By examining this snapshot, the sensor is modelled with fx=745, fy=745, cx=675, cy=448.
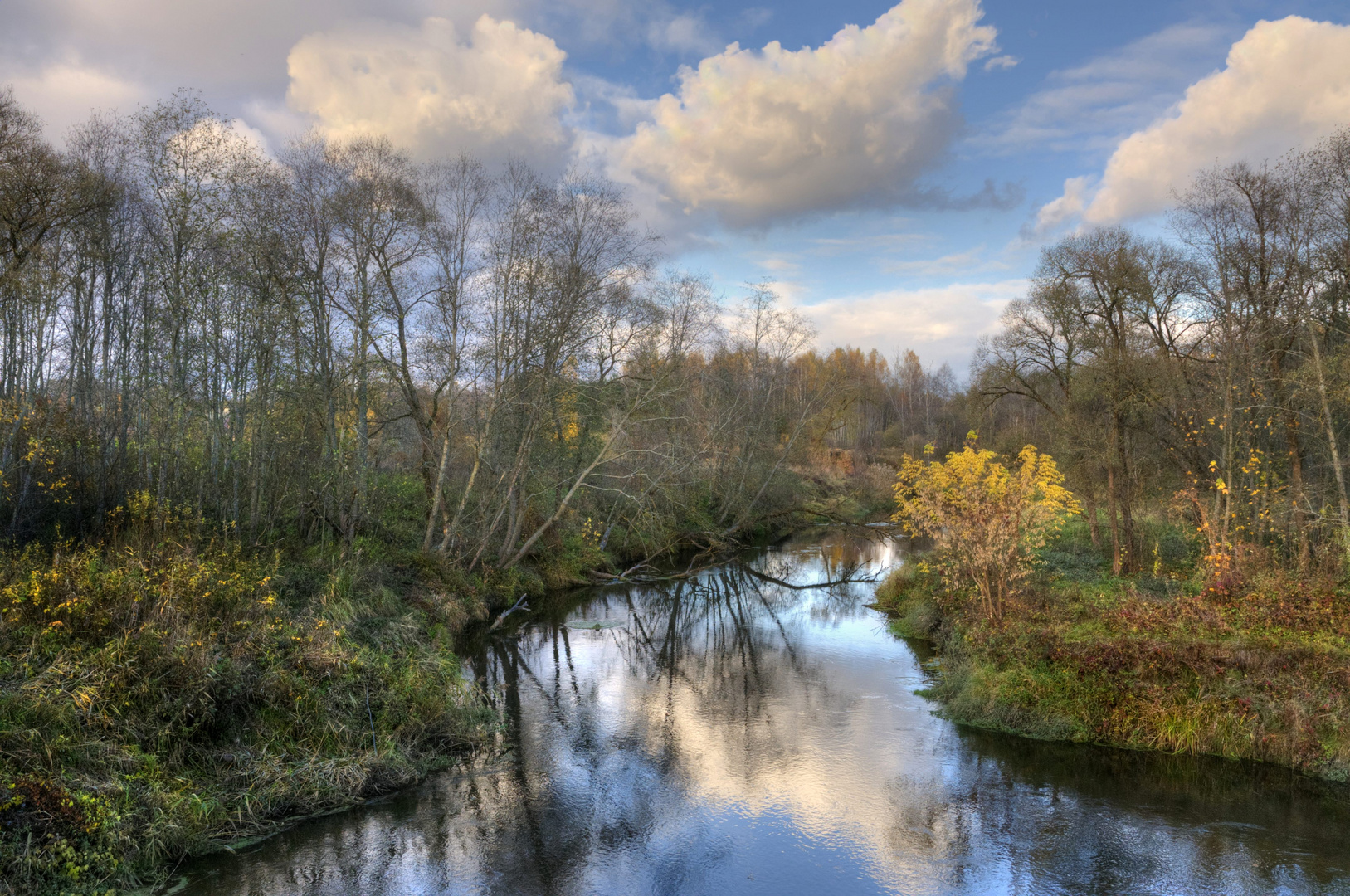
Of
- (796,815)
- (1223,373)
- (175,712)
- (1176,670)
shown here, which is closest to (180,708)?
(175,712)

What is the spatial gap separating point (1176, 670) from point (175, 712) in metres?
13.6

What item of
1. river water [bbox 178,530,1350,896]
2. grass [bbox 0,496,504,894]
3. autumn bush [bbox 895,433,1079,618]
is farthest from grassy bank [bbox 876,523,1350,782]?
grass [bbox 0,496,504,894]

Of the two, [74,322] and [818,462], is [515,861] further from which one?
[818,462]

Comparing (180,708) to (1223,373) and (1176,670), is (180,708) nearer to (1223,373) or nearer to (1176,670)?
(1176,670)

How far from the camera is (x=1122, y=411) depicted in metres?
19.1

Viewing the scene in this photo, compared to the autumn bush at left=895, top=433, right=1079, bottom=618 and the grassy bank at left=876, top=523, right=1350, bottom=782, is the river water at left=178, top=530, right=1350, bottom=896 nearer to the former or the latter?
the grassy bank at left=876, top=523, right=1350, bottom=782

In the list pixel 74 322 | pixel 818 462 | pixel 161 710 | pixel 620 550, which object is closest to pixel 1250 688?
pixel 161 710

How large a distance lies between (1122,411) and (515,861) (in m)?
18.0

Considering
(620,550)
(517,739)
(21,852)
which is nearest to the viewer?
(21,852)

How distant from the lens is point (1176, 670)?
11.1 meters

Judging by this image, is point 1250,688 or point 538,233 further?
point 538,233

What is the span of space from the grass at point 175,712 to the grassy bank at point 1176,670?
8.86 meters

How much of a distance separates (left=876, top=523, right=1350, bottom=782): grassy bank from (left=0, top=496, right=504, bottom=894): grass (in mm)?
8857

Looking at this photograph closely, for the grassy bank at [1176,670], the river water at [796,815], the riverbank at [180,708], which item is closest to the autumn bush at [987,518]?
the grassy bank at [1176,670]
